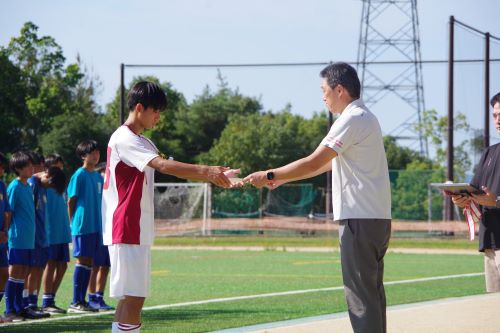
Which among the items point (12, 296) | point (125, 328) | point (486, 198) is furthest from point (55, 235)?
point (486, 198)

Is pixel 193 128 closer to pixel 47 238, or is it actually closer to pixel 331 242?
pixel 331 242

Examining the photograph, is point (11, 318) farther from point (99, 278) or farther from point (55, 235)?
point (99, 278)

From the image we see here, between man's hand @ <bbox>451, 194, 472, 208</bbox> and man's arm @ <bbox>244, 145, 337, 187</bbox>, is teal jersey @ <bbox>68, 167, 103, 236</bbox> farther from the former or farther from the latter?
man's hand @ <bbox>451, 194, 472, 208</bbox>

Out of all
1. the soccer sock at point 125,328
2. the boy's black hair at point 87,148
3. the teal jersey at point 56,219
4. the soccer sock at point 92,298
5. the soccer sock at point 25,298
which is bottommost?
the soccer sock at point 92,298

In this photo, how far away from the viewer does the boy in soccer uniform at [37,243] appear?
11.6 metres

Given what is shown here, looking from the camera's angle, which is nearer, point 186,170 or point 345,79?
point 345,79

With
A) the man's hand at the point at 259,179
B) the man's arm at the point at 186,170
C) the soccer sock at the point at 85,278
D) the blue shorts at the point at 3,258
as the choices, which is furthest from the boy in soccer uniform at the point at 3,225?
the man's hand at the point at 259,179

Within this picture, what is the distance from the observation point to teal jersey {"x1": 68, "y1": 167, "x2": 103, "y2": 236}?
12320 millimetres

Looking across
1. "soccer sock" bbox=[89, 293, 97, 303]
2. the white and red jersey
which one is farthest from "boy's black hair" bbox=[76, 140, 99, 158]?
the white and red jersey

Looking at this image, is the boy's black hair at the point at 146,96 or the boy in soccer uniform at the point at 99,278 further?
the boy in soccer uniform at the point at 99,278

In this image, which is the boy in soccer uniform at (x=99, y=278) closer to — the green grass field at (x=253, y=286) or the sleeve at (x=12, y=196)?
the green grass field at (x=253, y=286)

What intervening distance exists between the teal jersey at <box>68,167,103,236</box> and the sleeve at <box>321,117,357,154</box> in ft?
21.0

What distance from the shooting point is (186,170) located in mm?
6852

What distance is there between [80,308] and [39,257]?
93 centimetres
